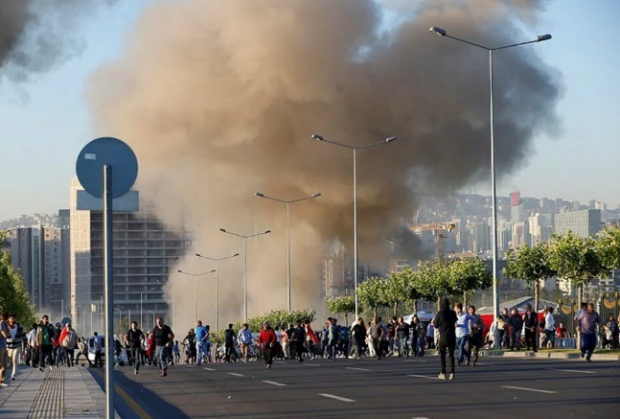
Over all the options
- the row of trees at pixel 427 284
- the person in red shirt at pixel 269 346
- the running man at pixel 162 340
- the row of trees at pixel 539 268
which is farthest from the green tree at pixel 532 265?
the running man at pixel 162 340

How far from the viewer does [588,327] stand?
2614 centimetres

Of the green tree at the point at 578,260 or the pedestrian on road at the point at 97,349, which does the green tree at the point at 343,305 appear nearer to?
the green tree at the point at 578,260

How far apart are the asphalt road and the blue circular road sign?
5.61 metres

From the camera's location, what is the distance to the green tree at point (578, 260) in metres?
37.9

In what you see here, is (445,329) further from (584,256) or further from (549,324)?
(584,256)

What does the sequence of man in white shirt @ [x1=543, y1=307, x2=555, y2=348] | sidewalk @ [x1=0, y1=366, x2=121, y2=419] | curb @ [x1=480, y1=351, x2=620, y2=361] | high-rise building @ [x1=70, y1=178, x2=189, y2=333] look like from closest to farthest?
sidewalk @ [x1=0, y1=366, x2=121, y2=419], curb @ [x1=480, y1=351, x2=620, y2=361], man in white shirt @ [x1=543, y1=307, x2=555, y2=348], high-rise building @ [x1=70, y1=178, x2=189, y2=333]

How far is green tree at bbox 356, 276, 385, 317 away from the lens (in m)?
66.9

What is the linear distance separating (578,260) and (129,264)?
131 metres

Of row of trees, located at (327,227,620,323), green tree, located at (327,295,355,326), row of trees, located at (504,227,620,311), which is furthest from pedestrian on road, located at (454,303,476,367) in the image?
green tree, located at (327,295,355,326)

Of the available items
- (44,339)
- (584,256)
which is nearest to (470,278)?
(584,256)

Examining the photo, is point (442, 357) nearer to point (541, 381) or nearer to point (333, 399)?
point (541, 381)

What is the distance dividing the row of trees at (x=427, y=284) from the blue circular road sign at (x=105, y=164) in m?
41.4

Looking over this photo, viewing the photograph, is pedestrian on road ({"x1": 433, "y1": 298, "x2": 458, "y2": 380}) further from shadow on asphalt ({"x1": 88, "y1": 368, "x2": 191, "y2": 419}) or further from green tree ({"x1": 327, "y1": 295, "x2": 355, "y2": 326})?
green tree ({"x1": 327, "y1": 295, "x2": 355, "y2": 326})

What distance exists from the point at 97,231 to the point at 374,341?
143053 mm
